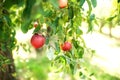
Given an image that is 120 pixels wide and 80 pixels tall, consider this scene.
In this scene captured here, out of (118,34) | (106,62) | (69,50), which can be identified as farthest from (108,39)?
(69,50)

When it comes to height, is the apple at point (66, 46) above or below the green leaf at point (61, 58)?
above

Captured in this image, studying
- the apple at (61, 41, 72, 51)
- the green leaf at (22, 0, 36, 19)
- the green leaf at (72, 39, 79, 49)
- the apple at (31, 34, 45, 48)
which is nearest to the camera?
the green leaf at (22, 0, 36, 19)

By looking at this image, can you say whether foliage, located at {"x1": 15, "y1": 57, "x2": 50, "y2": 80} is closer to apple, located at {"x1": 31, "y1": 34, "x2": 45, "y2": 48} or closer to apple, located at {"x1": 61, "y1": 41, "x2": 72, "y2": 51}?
apple, located at {"x1": 61, "y1": 41, "x2": 72, "y2": 51}

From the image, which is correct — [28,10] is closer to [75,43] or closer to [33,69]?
[75,43]

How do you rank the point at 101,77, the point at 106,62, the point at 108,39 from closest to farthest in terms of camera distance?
the point at 101,77
the point at 106,62
the point at 108,39

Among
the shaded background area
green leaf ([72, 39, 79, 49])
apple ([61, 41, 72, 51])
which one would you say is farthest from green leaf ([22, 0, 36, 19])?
the shaded background area

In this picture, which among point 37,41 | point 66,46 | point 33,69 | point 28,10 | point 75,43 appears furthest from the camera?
point 33,69

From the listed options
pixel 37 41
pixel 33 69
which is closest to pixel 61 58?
pixel 37 41

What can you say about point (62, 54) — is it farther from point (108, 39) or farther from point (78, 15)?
point (108, 39)

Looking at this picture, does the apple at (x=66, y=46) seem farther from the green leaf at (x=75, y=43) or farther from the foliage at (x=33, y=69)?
the foliage at (x=33, y=69)

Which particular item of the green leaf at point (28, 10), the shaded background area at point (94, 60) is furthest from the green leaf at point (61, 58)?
the shaded background area at point (94, 60)

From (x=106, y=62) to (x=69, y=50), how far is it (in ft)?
19.6

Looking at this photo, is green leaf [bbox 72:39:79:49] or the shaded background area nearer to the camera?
green leaf [bbox 72:39:79:49]

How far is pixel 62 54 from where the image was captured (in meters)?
2.57
